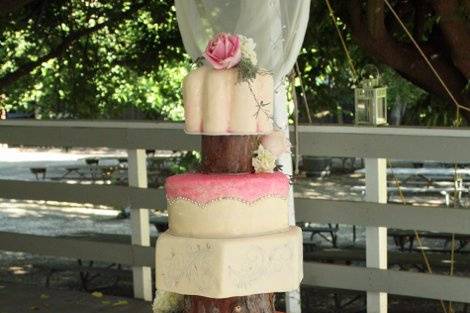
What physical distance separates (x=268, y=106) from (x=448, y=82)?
4.15 m

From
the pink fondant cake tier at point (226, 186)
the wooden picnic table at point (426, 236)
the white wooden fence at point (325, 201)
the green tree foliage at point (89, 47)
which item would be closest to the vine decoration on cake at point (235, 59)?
the pink fondant cake tier at point (226, 186)

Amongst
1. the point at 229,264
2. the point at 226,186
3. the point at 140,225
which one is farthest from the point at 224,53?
Answer: the point at 140,225

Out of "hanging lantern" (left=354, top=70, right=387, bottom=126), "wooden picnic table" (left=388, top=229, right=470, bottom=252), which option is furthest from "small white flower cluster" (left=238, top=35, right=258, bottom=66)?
"wooden picnic table" (left=388, top=229, right=470, bottom=252)

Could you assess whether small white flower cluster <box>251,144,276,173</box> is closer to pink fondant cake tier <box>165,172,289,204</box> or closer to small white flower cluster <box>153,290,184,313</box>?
pink fondant cake tier <box>165,172,289,204</box>

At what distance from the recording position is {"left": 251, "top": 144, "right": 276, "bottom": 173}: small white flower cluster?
6051 mm

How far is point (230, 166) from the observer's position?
20.0 feet

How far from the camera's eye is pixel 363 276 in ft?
23.9

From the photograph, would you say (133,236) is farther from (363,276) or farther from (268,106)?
(268,106)

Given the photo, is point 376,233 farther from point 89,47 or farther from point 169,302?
point 89,47

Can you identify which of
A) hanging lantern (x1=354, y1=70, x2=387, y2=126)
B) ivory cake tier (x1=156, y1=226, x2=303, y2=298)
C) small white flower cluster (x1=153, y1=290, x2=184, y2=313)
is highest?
hanging lantern (x1=354, y1=70, x2=387, y2=126)

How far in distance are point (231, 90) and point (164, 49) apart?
26.7 ft

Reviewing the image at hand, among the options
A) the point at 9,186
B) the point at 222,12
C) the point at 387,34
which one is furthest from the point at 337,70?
the point at 222,12

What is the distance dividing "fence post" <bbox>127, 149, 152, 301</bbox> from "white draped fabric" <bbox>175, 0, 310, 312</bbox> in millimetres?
1527

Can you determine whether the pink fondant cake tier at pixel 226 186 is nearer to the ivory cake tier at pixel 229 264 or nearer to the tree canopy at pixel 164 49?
the ivory cake tier at pixel 229 264
